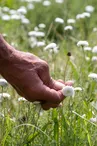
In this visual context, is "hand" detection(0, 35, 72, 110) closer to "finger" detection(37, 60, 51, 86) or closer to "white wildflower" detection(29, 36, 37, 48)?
"finger" detection(37, 60, 51, 86)

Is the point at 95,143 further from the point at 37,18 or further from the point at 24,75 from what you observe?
the point at 37,18

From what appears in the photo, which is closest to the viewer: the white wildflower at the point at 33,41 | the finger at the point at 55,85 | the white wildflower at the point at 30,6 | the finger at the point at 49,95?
the finger at the point at 49,95

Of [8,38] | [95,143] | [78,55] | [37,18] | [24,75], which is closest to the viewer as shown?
[24,75]

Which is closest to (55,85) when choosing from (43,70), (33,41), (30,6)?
(43,70)

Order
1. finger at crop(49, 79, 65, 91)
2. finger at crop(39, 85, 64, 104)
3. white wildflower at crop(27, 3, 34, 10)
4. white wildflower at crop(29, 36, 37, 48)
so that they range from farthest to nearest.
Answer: white wildflower at crop(27, 3, 34, 10), white wildflower at crop(29, 36, 37, 48), finger at crop(49, 79, 65, 91), finger at crop(39, 85, 64, 104)

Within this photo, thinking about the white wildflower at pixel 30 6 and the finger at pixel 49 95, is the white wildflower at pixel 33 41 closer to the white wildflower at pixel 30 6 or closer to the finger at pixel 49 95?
the white wildflower at pixel 30 6

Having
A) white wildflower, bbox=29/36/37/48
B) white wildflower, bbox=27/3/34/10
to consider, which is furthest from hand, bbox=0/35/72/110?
white wildflower, bbox=27/3/34/10

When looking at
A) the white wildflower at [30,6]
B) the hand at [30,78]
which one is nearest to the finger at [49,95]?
the hand at [30,78]

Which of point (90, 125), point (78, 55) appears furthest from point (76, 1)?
point (90, 125)
